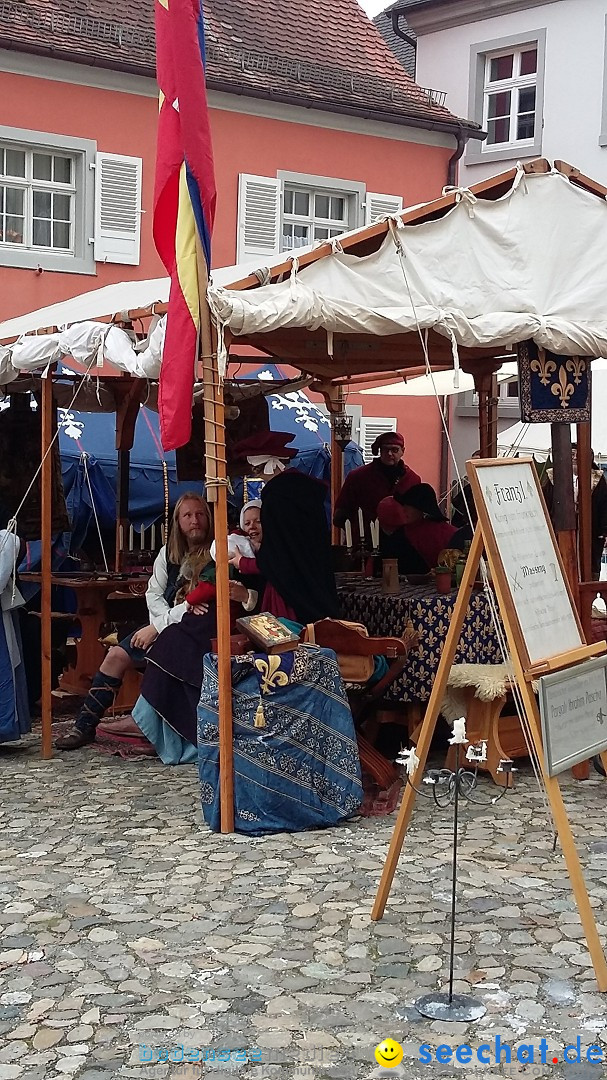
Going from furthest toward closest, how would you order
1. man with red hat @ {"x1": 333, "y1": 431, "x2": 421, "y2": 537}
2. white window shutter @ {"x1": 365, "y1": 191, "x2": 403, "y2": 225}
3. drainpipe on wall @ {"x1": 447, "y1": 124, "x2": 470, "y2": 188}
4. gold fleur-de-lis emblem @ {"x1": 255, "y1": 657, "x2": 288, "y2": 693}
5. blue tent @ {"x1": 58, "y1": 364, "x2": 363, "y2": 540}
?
drainpipe on wall @ {"x1": 447, "y1": 124, "x2": 470, "y2": 188}, white window shutter @ {"x1": 365, "y1": 191, "x2": 403, "y2": 225}, blue tent @ {"x1": 58, "y1": 364, "x2": 363, "y2": 540}, man with red hat @ {"x1": 333, "y1": 431, "x2": 421, "y2": 537}, gold fleur-de-lis emblem @ {"x1": 255, "y1": 657, "x2": 288, "y2": 693}

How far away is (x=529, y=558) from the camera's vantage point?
4098mm

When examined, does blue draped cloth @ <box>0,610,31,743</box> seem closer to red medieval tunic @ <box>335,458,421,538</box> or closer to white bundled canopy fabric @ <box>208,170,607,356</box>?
white bundled canopy fabric @ <box>208,170,607,356</box>

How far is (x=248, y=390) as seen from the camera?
32.1 feet

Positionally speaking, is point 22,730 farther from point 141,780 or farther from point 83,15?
point 83,15

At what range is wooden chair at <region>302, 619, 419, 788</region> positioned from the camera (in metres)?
6.11

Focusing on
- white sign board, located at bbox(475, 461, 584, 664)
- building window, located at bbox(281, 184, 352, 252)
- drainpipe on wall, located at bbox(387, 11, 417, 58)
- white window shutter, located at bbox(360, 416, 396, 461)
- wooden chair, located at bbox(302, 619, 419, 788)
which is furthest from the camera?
drainpipe on wall, located at bbox(387, 11, 417, 58)

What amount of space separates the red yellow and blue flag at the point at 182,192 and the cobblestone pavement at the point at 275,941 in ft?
5.91

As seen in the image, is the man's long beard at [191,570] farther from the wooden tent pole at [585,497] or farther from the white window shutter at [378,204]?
the white window shutter at [378,204]

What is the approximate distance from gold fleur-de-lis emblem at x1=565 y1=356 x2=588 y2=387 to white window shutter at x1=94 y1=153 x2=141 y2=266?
936 cm

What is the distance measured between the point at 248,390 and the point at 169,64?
4.38 meters

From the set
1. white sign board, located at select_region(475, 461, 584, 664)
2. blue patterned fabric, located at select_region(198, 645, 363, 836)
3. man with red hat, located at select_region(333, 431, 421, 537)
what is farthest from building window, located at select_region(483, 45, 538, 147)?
white sign board, located at select_region(475, 461, 584, 664)

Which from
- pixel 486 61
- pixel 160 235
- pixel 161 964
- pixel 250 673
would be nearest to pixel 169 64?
pixel 160 235

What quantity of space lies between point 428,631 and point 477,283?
1.88m

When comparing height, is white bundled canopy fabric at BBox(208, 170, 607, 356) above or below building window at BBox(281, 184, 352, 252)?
below
